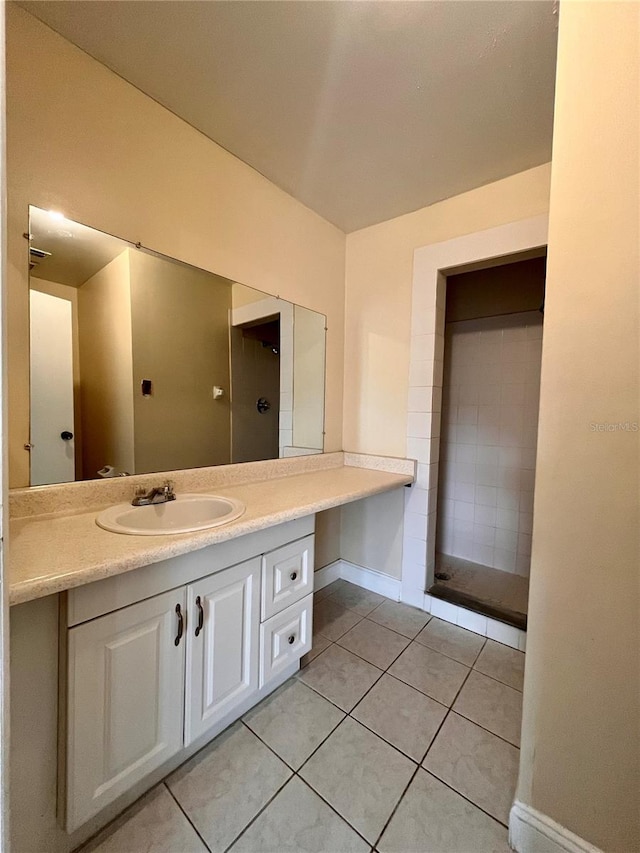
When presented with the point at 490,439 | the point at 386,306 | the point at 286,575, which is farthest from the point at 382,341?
the point at 286,575

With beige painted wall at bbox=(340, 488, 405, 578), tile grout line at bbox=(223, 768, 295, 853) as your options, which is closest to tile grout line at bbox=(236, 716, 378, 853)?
tile grout line at bbox=(223, 768, 295, 853)

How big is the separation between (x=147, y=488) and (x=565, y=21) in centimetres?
185

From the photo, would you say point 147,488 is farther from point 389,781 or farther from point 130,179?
point 389,781

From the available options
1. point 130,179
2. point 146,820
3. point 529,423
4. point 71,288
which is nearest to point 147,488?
point 71,288

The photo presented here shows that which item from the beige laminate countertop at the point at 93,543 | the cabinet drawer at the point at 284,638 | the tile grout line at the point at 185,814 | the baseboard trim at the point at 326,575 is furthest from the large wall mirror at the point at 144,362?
the tile grout line at the point at 185,814

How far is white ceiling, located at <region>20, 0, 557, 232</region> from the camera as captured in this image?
1014 mm

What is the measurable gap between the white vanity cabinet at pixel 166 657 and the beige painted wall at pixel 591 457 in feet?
2.81

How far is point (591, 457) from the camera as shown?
0.79 meters

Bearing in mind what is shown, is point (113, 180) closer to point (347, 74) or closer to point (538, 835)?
point (347, 74)

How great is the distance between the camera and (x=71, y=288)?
1.17 metres

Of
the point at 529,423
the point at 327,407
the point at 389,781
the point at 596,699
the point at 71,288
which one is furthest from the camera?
the point at 529,423

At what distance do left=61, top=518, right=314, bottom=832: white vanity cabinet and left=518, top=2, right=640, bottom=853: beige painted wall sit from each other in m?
0.86

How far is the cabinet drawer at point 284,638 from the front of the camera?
1.25 meters

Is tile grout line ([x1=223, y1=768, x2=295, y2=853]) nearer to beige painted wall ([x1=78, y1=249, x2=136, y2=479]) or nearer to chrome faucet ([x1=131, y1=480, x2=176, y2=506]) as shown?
chrome faucet ([x1=131, y1=480, x2=176, y2=506])
